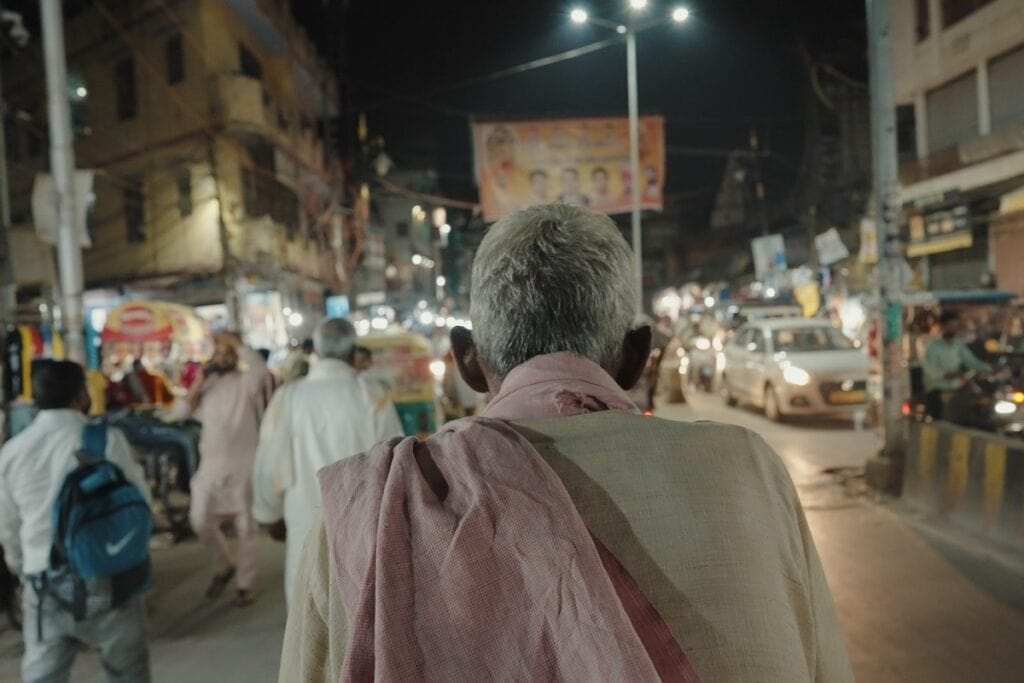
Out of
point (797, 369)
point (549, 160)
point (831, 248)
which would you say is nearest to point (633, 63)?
point (549, 160)

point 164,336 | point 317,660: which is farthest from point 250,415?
point 164,336

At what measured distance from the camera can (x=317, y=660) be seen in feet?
3.95

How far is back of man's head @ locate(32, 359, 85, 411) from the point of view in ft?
11.9

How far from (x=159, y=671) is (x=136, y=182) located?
2145 centimetres

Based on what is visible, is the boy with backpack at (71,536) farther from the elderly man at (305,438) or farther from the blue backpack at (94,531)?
the elderly man at (305,438)

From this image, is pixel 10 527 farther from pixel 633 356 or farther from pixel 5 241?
pixel 5 241

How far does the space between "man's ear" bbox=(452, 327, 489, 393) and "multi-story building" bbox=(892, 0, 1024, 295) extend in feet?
54.3

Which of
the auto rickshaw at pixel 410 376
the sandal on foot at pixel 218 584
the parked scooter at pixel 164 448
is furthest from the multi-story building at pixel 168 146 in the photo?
the sandal on foot at pixel 218 584

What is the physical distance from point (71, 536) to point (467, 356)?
8.79ft

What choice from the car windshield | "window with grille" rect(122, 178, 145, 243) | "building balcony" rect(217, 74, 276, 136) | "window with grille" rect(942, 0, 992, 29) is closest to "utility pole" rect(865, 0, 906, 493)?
the car windshield

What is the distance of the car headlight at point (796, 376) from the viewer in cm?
1455

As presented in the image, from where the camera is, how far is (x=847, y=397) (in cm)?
1456

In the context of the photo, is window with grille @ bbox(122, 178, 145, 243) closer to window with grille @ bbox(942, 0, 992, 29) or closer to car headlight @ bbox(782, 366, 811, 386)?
car headlight @ bbox(782, 366, 811, 386)

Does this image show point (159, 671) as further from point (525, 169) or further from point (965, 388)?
point (525, 169)
